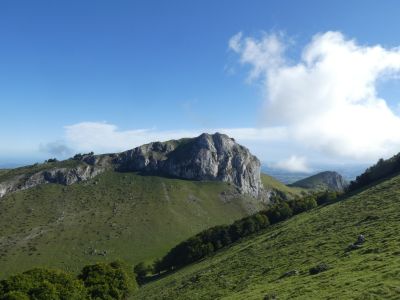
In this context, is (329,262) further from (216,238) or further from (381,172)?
(216,238)

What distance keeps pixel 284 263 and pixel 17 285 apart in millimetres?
44363

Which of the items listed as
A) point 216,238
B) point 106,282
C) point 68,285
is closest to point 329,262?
point 68,285

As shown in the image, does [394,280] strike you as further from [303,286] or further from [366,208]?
[366,208]

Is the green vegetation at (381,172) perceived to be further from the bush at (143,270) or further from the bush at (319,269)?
the bush at (143,270)

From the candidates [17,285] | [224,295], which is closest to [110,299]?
[17,285]

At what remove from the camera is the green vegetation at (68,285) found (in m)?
64.6

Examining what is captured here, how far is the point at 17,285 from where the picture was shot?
6519cm

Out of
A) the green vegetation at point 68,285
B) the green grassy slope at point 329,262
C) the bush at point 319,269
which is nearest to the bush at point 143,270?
the green vegetation at point 68,285

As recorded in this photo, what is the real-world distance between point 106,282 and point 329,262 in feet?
184

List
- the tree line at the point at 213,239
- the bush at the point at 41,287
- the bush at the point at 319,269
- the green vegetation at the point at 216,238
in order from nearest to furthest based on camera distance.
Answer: the bush at the point at 319,269 → the bush at the point at 41,287 → the green vegetation at the point at 216,238 → the tree line at the point at 213,239

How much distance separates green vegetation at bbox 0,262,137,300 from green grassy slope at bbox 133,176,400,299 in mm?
19612

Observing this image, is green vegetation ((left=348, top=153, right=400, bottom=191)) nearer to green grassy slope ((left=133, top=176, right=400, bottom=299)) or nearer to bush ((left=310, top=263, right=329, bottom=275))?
green grassy slope ((left=133, top=176, right=400, bottom=299))

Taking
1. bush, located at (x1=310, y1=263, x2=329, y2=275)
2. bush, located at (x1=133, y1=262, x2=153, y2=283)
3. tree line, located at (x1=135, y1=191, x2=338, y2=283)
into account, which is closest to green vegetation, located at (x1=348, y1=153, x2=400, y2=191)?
tree line, located at (x1=135, y1=191, x2=338, y2=283)

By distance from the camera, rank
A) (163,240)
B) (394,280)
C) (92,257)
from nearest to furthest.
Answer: (394,280) < (92,257) < (163,240)
